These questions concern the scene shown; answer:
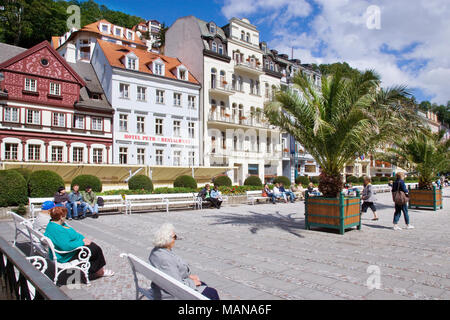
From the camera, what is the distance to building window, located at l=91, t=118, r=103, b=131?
31495mm

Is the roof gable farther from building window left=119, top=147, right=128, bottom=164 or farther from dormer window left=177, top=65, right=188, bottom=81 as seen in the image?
dormer window left=177, top=65, right=188, bottom=81

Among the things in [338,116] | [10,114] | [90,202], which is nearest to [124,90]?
[10,114]

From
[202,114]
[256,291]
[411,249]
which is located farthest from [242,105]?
[256,291]

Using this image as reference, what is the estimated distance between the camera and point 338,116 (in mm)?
11109

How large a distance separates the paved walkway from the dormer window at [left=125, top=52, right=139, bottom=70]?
2397 centimetres

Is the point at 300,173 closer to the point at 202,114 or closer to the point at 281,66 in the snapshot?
the point at 281,66

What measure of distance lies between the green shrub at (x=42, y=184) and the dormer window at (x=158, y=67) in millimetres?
20388

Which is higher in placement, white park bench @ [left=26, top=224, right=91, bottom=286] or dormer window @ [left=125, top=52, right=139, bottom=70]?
dormer window @ [left=125, top=52, right=139, bottom=70]

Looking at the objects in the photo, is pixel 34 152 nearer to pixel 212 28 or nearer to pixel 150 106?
pixel 150 106

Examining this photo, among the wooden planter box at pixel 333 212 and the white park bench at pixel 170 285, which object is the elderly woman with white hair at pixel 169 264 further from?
the wooden planter box at pixel 333 212

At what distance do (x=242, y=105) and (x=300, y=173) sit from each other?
13.8m

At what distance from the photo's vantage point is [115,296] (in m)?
5.23

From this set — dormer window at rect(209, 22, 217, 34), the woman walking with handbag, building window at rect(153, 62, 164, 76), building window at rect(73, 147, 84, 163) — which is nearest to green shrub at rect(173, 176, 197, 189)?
building window at rect(73, 147, 84, 163)

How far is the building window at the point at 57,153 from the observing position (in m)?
29.6
